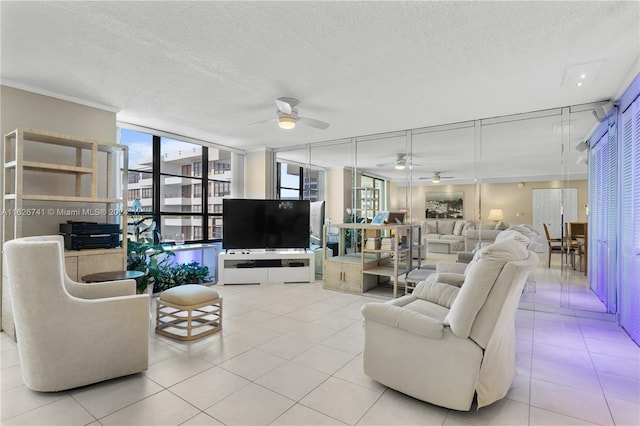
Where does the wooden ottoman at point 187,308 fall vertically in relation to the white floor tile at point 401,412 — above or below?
above

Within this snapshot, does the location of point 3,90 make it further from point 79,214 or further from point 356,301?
point 356,301

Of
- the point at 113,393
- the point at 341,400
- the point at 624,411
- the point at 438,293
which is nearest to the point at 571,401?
the point at 624,411

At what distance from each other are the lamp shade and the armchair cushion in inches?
97.7

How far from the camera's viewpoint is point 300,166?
6898mm

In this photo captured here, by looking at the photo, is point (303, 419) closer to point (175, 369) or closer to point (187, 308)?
point (175, 369)

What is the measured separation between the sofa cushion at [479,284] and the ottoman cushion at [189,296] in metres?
2.33

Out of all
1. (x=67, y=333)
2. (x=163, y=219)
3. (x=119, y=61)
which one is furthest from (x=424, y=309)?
(x=163, y=219)

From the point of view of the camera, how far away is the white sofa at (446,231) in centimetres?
509

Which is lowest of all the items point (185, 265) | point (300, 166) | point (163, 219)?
point (185, 265)

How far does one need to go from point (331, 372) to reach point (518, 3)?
284 centimetres

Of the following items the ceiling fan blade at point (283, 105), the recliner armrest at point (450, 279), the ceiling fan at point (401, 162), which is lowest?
the recliner armrest at point (450, 279)

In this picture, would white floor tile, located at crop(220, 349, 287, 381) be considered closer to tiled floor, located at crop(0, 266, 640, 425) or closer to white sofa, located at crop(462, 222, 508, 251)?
tiled floor, located at crop(0, 266, 640, 425)

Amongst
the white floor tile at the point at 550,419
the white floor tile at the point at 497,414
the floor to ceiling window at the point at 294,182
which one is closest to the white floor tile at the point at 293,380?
the white floor tile at the point at 497,414

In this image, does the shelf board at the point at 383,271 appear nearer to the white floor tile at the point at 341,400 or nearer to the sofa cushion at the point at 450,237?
the sofa cushion at the point at 450,237
